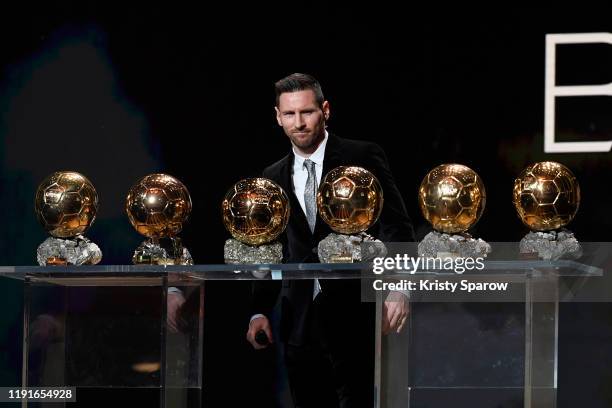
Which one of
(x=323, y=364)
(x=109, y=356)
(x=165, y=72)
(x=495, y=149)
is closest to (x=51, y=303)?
(x=109, y=356)

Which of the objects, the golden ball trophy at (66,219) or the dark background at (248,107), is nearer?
the golden ball trophy at (66,219)

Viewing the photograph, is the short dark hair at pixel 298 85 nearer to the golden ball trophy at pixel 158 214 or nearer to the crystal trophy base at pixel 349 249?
the golden ball trophy at pixel 158 214

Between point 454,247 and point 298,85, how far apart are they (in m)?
1.14

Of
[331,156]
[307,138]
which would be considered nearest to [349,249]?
[331,156]

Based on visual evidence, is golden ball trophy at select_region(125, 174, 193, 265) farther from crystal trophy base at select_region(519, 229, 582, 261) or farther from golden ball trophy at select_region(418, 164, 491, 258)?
crystal trophy base at select_region(519, 229, 582, 261)

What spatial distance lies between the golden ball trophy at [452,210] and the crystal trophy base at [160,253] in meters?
0.82

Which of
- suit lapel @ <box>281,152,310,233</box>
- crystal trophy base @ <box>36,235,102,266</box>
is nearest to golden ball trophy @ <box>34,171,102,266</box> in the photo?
crystal trophy base @ <box>36,235,102,266</box>

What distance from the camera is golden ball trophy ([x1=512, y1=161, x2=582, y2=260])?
3.66 meters

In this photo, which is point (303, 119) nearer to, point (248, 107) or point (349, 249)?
point (248, 107)

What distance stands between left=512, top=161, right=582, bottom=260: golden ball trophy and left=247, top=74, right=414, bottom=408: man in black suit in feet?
1.83

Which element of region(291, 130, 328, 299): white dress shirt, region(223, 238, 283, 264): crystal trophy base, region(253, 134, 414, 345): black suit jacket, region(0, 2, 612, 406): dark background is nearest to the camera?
region(223, 238, 283, 264): crystal trophy base

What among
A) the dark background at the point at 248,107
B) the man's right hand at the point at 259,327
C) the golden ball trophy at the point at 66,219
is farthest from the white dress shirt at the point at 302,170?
the golden ball trophy at the point at 66,219

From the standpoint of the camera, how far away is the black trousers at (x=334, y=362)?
12.4 ft

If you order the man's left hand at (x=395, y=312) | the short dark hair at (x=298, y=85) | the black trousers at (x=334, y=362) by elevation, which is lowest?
the black trousers at (x=334, y=362)
